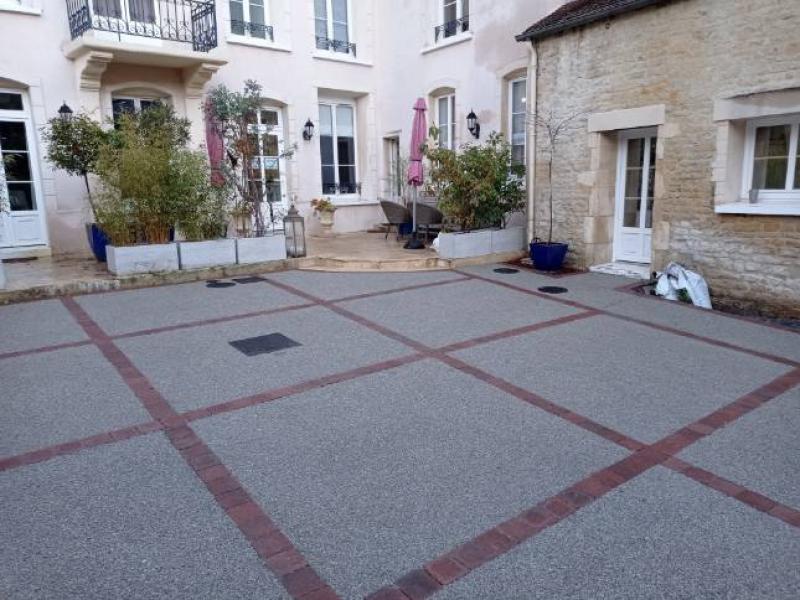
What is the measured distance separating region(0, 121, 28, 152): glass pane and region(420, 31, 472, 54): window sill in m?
7.23

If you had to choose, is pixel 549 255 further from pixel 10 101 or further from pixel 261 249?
pixel 10 101

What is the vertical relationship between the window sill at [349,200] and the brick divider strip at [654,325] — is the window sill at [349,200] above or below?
above

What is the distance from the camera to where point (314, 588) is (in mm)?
2117

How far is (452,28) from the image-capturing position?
10953 millimetres

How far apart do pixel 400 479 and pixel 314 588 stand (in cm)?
83

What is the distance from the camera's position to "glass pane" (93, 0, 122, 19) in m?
8.91

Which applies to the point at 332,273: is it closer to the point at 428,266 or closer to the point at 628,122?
the point at 428,266

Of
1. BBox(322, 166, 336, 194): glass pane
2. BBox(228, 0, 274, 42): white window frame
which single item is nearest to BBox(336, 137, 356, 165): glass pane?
BBox(322, 166, 336, 194): glass pane

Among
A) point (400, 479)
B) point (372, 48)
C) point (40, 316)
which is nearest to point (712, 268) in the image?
point (400, 479)

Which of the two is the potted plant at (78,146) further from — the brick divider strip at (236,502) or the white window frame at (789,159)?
the white window frame at (789,159)

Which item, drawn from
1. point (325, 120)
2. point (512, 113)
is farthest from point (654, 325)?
point (325, 120)

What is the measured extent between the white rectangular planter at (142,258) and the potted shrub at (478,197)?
3.90 meters

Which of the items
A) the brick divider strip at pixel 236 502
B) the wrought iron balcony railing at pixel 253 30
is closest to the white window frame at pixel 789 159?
the brick divider strip at pixel 236 502

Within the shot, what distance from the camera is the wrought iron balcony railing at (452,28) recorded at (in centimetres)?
1063
